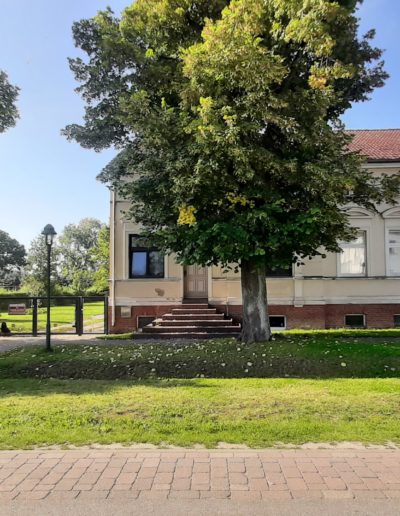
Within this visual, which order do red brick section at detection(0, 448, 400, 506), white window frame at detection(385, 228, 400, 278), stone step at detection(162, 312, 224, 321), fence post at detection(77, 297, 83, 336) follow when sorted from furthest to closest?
white window frame at detection(385, 228, 400, 278)
fence post at detection(77, 297, 83, 336)
stone step at detection(162, 312, 224, 321)
red brick section at detection(0, 448, 400, 506)

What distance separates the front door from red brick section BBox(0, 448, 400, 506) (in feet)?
44.8

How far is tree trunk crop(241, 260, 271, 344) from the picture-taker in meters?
11.9

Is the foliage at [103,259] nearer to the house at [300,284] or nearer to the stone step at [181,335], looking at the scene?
the house at [300,284]

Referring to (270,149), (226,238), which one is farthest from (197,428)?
(270,149)

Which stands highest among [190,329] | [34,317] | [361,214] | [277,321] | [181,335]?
[361,214]

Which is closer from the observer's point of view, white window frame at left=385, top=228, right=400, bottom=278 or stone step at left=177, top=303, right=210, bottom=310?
stone step at left=177, top=303, right=210, bottom=310

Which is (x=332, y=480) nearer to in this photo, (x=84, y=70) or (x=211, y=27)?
(x=211, y=27)

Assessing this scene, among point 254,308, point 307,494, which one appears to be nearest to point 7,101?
point 254,308

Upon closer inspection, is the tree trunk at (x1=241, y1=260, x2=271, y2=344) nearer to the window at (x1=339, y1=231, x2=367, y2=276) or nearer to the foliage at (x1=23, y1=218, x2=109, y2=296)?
the window at (x1=339, y1=231, x2=367, y2=276)

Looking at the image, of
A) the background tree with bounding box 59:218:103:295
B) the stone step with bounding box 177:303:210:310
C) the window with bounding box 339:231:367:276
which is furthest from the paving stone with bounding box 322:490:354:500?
the background tree with bounding box 59:218:103:295

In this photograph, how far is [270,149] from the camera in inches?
433

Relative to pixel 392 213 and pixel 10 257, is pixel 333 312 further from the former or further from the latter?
pixel 10 257

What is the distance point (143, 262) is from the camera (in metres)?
18.8

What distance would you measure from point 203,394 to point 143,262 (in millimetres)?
11771
